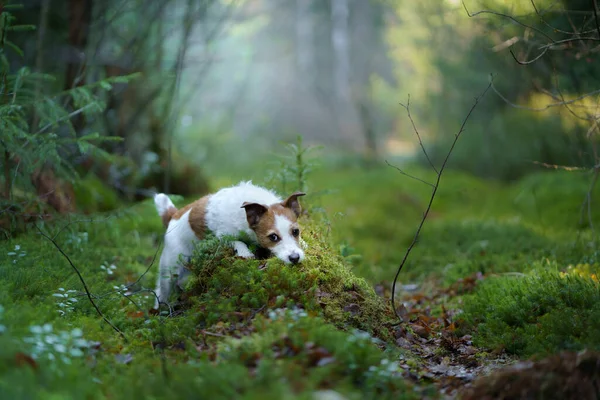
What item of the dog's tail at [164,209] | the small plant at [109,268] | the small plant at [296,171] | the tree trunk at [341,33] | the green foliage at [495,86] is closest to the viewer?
the small plant at [109,268]

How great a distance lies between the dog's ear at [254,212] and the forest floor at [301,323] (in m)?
0.48

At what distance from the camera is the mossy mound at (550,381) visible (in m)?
4.08

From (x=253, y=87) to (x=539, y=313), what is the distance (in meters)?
31.0

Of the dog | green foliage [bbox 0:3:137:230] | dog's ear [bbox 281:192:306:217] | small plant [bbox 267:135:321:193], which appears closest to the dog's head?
the dog

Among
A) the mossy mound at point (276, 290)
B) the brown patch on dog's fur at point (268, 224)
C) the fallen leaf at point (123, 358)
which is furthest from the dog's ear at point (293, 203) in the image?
the fallen leaf at point (123, 358)

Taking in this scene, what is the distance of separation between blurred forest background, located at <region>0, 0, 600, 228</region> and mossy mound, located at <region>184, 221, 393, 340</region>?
2.38 meters

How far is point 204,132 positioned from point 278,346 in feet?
63.4

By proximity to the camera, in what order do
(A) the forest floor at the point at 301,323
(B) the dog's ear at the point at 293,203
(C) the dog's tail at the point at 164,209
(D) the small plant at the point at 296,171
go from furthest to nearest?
(D) the small plant at the point at 296,171 → (C) the dog's tail at the point at 164,209 → (B) the dog's ear at the point at 293,203 → (A) the forest floor at the point at 301,323

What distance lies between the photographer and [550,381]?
4.11 m

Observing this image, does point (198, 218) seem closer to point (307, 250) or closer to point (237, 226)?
point (237, 226)

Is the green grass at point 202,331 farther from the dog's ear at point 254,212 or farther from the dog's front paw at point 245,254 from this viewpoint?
the dog's ear at point 254,212

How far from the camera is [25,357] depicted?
4.05 meters

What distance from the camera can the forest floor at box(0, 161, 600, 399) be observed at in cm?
403

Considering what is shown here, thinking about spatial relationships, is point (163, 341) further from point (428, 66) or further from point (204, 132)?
point (428, 66)
